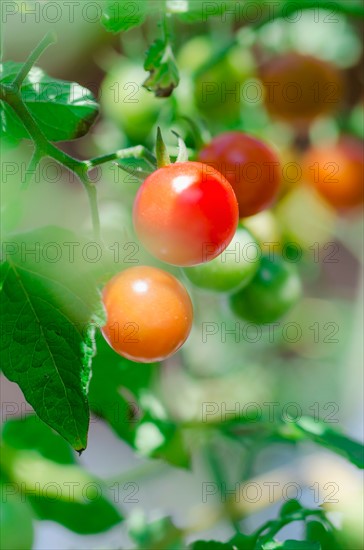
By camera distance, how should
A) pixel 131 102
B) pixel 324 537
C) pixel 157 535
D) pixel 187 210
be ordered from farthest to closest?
pixel 131 102 < pixel 157 535 < pixel 324 537 < pixel 187 210

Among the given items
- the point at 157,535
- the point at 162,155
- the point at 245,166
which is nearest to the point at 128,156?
the point at 162,155

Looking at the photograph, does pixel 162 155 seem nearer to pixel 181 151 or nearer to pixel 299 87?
pixel 181 151

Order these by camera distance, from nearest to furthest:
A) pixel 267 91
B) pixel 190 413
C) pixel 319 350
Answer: pixel 267 91 → pixel 190 413 → pixel 319 350

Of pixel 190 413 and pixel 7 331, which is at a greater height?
pixel 7 331

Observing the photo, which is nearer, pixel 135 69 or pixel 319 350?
pixel 135 69

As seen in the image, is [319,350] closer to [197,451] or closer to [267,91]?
[197,451]

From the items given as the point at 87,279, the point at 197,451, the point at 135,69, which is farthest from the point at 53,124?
the point at 197,451
